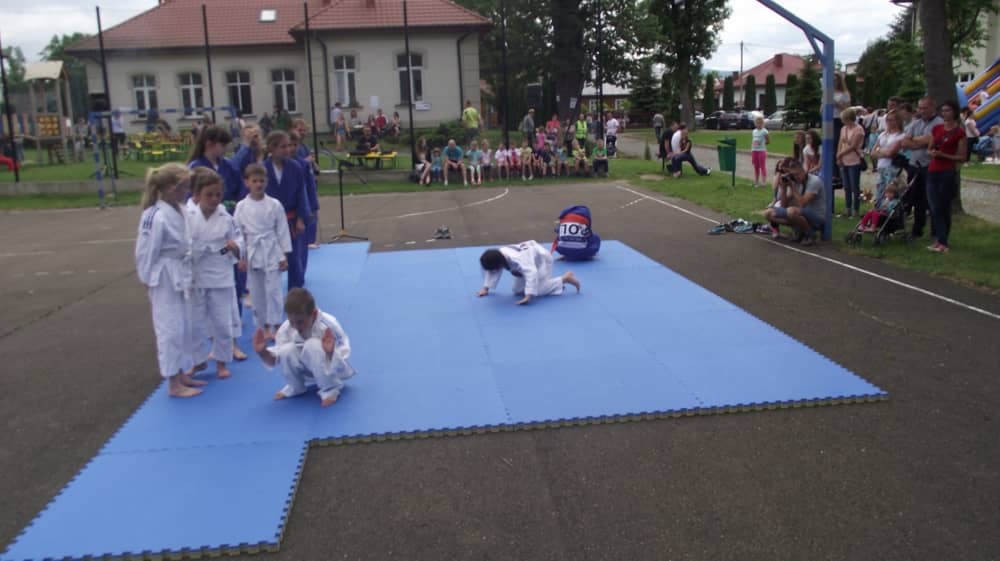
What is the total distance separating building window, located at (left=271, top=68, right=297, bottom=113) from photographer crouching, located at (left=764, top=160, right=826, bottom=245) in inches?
974

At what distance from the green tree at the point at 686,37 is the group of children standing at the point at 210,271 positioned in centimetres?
4618

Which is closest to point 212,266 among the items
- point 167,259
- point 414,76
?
point 167,259

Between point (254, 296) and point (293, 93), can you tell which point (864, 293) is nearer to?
point (254, 296)

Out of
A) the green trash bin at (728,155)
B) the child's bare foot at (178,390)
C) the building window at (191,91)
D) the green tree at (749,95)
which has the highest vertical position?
the green tree at (749,95)

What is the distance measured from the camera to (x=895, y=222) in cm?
1040

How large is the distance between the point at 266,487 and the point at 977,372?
16.2 ft

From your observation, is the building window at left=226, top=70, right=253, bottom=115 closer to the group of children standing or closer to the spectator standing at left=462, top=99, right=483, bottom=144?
the spectator standing at left=462, top=99, right=483, bottom=144

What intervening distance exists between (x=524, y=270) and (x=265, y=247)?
8.58 feet

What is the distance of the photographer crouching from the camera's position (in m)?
10.9

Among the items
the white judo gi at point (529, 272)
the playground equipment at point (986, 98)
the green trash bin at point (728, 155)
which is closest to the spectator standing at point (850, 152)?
the playground equipment at point (986, 98)

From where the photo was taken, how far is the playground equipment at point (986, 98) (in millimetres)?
16750

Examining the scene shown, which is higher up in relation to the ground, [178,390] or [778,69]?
[778,69]

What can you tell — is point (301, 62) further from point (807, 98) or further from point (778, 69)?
point (778, 69)

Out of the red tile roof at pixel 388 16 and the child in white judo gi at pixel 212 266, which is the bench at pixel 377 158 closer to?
the red tile roof at pixel 388 16
